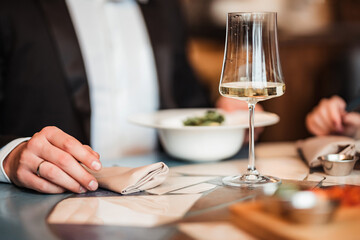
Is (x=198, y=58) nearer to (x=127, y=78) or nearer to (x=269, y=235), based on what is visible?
(x=127, y=78)

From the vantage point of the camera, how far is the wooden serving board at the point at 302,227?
1.71 ft

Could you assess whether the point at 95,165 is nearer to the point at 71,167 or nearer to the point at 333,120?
the point at 71,167

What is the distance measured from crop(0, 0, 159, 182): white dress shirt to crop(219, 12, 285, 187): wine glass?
2.74 feet

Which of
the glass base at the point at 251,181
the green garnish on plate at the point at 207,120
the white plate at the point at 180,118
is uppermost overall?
the green garnish on plate at the point at 207,120

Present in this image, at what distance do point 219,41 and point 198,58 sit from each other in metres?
0.21

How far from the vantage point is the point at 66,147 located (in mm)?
856

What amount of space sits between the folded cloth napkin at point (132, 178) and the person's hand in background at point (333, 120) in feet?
1.88

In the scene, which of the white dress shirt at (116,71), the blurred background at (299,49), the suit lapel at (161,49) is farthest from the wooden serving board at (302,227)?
the blurred background at (299,49)

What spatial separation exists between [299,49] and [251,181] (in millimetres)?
2757

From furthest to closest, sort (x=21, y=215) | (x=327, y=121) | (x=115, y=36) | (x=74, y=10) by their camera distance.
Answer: (x=115, y=36) < (x=74, y=10) < (x=327, y=121) < (x=21, y=215)

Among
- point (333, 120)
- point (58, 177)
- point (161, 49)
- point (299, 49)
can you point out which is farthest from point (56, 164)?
point (299, 49)

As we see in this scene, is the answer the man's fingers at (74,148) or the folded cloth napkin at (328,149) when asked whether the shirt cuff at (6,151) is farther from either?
the folded cloth napkin at (328,149)

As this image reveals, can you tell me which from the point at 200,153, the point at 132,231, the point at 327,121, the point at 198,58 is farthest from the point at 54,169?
the point at 198,58

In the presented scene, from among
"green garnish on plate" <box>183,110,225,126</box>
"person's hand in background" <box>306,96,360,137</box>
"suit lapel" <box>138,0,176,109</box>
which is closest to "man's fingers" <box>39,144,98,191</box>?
"green garnish on plate" <box>183,110,225,126</box>
